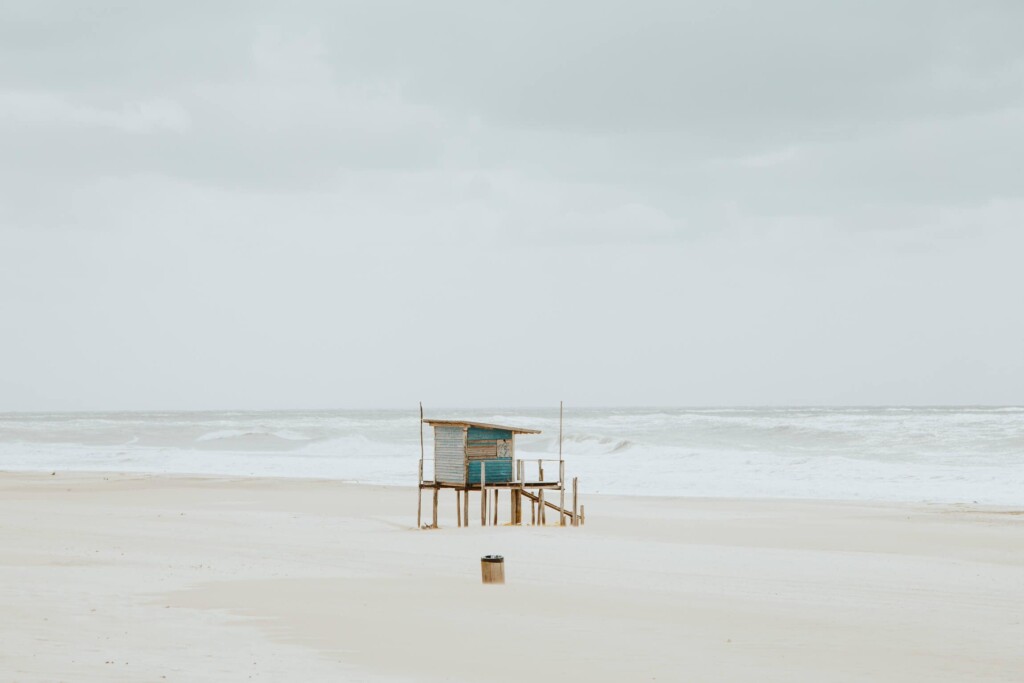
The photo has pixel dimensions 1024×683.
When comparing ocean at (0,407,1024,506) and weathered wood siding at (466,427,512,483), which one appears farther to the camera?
ocean at (0,407,1024,506)

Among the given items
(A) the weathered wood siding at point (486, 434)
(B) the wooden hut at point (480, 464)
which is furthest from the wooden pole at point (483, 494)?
(A) the weathered wood siding at point (486, 434)

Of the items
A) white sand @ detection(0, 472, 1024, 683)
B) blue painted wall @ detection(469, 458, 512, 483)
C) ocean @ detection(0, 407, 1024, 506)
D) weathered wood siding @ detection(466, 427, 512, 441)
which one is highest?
weathered wood siding @ detection(466, 427, 512, 441)

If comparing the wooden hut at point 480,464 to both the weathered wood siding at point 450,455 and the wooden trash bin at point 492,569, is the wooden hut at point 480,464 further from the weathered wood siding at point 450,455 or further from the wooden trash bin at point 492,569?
the wooden trash bin at point 492,569

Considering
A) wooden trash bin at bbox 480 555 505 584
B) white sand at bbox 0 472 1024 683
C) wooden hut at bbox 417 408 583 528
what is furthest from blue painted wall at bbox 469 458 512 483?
wooden trash bin at bbox 480 555 505 584

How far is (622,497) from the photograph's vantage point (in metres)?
34.1

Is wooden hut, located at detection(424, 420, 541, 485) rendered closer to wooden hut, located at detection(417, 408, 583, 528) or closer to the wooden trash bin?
wooden hut, located at detection(417, 408, 583, 528)

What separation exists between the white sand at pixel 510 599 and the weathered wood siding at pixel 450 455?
1.54m

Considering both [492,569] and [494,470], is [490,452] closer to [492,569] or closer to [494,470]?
[494,470]

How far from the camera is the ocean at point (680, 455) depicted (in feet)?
122

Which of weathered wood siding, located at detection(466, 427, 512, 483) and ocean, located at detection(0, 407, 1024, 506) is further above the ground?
weathered wood siding, located at detection(466, 427, 512, 483)

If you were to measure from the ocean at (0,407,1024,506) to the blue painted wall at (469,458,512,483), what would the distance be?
9411 mm

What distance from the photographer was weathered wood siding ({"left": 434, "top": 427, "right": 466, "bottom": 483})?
27062 mm

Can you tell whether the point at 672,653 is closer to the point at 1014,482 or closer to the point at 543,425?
the point at 1014,482

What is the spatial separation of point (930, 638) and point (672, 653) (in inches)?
124
